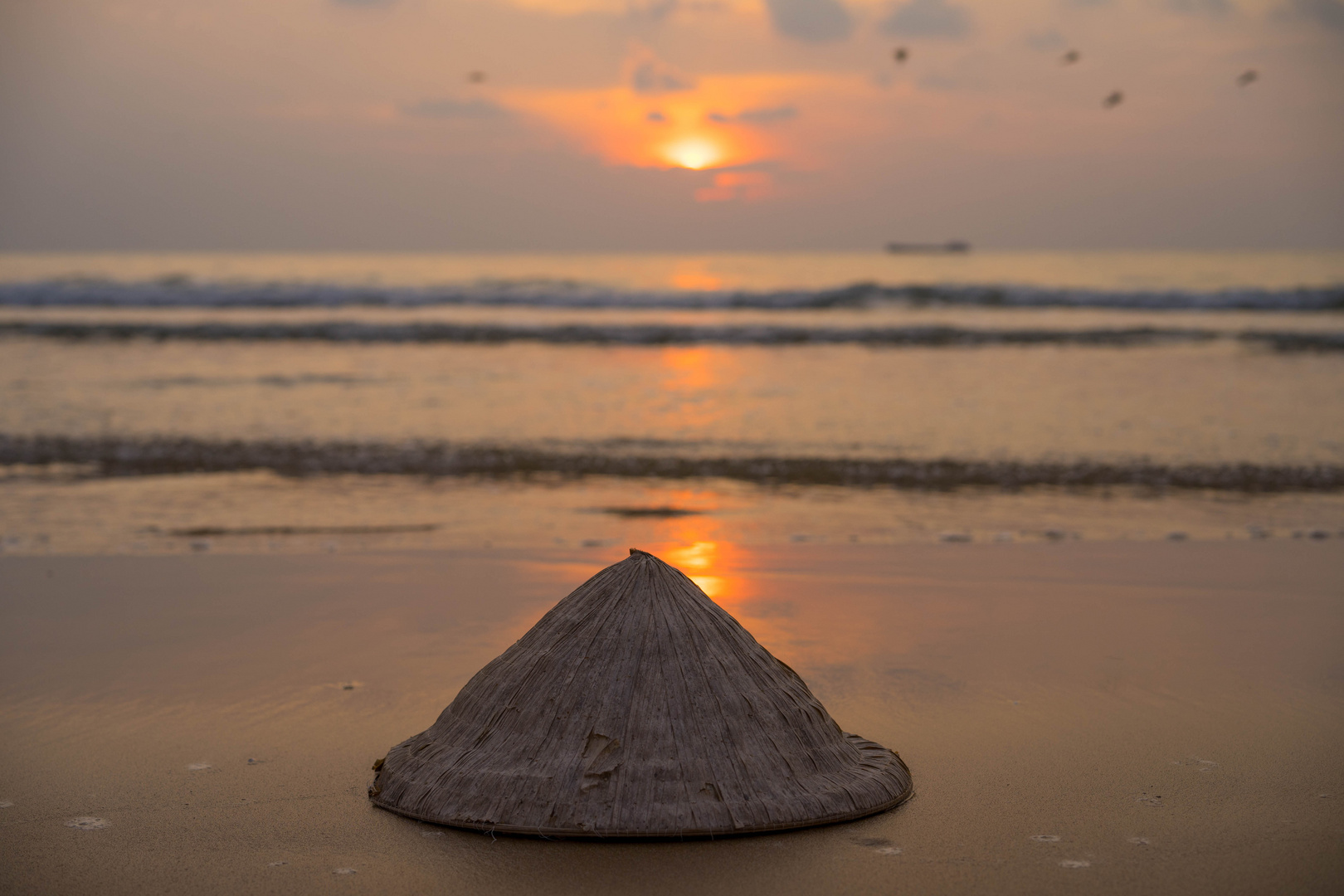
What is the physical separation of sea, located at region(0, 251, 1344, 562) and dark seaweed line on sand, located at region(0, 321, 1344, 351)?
0.41 feet

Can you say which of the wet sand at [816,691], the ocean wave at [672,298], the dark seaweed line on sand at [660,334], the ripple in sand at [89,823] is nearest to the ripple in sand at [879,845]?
the wet sand at [816,691]

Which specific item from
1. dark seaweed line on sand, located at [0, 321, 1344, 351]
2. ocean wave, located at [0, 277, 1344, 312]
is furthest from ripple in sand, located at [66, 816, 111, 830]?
ocean wave, located at [0, 277, 1344, 312]

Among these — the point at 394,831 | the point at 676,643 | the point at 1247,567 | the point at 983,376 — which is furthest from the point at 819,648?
the point at 983,376

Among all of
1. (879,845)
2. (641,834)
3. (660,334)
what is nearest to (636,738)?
(641,834)

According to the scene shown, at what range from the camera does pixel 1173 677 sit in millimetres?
4199

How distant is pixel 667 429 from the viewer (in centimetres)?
1173

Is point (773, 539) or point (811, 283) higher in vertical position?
point (811, 283)

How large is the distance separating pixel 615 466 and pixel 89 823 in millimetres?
6858

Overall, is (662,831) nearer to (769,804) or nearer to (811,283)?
(769,804)

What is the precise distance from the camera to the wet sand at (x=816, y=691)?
9.00 feet

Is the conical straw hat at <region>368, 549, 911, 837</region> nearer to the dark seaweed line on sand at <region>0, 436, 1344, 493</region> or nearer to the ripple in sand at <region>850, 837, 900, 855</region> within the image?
the ripple in sand at <region>850, 837, 900, 855</region>

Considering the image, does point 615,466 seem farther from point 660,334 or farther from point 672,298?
point 672,298

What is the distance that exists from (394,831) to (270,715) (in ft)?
3.55

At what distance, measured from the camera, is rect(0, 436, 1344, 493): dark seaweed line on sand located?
8.95 meters
